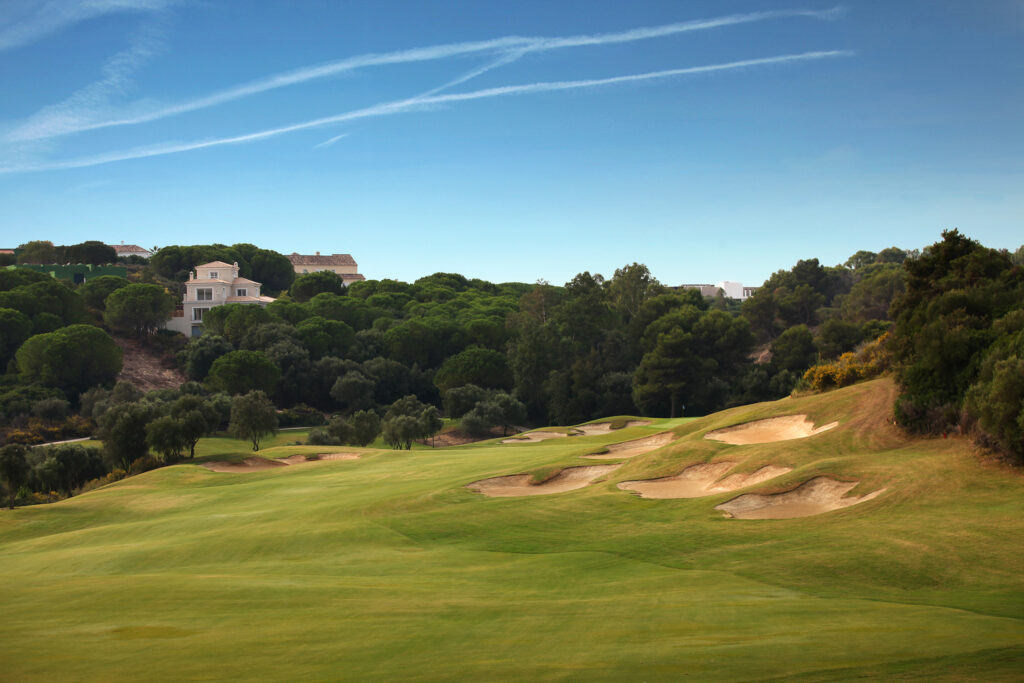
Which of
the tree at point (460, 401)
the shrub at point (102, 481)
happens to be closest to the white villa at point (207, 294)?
the tree at point (460, 401)

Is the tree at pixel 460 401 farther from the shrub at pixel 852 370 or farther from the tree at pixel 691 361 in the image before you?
the shrub at pixel 852 370

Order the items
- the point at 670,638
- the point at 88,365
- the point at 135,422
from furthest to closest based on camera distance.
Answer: the point at 88,365 → the point at 135,422 → the point at 670,638

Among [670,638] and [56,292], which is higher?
[56,292]

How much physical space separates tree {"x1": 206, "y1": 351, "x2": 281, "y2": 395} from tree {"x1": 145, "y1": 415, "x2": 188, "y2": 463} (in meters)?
27.7

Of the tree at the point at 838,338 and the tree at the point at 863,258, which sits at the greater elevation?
the tree at the point at 863,258

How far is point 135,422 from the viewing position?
41.2 metres

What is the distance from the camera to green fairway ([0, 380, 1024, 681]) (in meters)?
8.90

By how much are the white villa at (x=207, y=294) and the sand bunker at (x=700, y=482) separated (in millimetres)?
84871

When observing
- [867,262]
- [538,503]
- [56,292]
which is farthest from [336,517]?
[867,262]

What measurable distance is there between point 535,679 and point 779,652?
9.48 feet

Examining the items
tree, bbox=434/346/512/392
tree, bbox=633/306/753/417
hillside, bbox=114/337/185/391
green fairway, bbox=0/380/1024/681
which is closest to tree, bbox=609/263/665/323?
tree, bbox=633/306/753/417

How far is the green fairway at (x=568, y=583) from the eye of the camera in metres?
8.90

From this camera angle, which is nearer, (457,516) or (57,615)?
(57,615)

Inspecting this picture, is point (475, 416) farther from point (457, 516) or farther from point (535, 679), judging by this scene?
point (535, 679)
